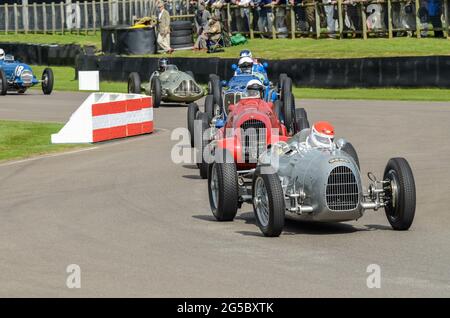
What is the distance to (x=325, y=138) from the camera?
37.7ft

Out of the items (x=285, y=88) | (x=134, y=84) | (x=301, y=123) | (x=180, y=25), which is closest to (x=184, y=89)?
(x=134, y=84)

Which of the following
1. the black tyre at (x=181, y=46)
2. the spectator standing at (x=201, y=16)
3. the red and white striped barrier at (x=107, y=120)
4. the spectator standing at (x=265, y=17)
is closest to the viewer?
the red and white striped barrier at (x=107, y=120)

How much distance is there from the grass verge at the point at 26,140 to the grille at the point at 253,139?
521 centimetres

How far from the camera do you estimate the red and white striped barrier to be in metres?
20.5

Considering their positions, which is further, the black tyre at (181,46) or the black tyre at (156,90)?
the black tyre at (181,46)

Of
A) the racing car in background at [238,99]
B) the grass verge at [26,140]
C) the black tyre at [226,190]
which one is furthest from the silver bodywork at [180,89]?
the black tyre at [226,190]

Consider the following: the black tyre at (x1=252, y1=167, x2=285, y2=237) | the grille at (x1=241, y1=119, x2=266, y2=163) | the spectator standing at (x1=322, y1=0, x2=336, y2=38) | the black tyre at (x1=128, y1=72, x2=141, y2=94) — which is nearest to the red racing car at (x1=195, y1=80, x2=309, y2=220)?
the grille at (x1=241, y1=119, x2=266, y2=163)

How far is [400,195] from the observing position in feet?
35.9

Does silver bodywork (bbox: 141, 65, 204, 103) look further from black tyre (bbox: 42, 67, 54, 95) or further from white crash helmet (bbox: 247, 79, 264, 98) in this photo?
white crash helmet (bbox: 247, 79, 264, 98)

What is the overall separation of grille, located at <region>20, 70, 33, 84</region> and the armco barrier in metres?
3.26

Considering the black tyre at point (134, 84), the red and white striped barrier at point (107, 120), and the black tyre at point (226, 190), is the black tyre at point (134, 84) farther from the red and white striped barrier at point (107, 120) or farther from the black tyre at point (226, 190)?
the black tyre at point (226, 190)

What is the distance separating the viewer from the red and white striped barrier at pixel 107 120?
2053 cm

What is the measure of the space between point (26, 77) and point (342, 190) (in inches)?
878

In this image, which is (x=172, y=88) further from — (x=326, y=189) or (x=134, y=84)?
(x=326, y=189)
